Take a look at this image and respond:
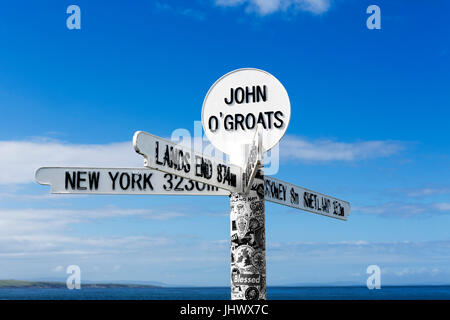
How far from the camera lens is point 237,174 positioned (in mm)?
6496

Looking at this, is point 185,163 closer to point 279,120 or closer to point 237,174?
point 237,174

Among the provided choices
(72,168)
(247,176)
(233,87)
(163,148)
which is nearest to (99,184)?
(72,168)

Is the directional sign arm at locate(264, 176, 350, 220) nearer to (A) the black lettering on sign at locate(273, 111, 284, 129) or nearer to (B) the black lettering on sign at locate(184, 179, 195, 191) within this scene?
(A) the black lettering on sign at locate(273, 111, 284, 129)

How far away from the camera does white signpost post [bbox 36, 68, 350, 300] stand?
6.02m

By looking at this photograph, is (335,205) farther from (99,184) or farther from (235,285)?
(99,184)

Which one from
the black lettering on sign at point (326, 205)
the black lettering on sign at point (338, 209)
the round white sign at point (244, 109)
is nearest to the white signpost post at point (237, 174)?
the round white sign at point (244, 109)

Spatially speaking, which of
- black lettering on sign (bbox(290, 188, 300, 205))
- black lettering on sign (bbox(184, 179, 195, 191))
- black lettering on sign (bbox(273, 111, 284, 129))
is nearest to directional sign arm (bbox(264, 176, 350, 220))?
black lettering on sign (bbox(290, 188, 300, 205))

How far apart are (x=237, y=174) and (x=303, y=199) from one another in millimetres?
1388

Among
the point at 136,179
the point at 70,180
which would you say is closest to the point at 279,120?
the point at 136,179

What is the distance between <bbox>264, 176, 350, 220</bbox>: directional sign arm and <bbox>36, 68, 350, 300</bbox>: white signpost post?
14 mm

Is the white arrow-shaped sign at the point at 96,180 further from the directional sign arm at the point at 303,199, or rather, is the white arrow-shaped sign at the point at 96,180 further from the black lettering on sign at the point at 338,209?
the black lettering on sign at the point at 338,209
